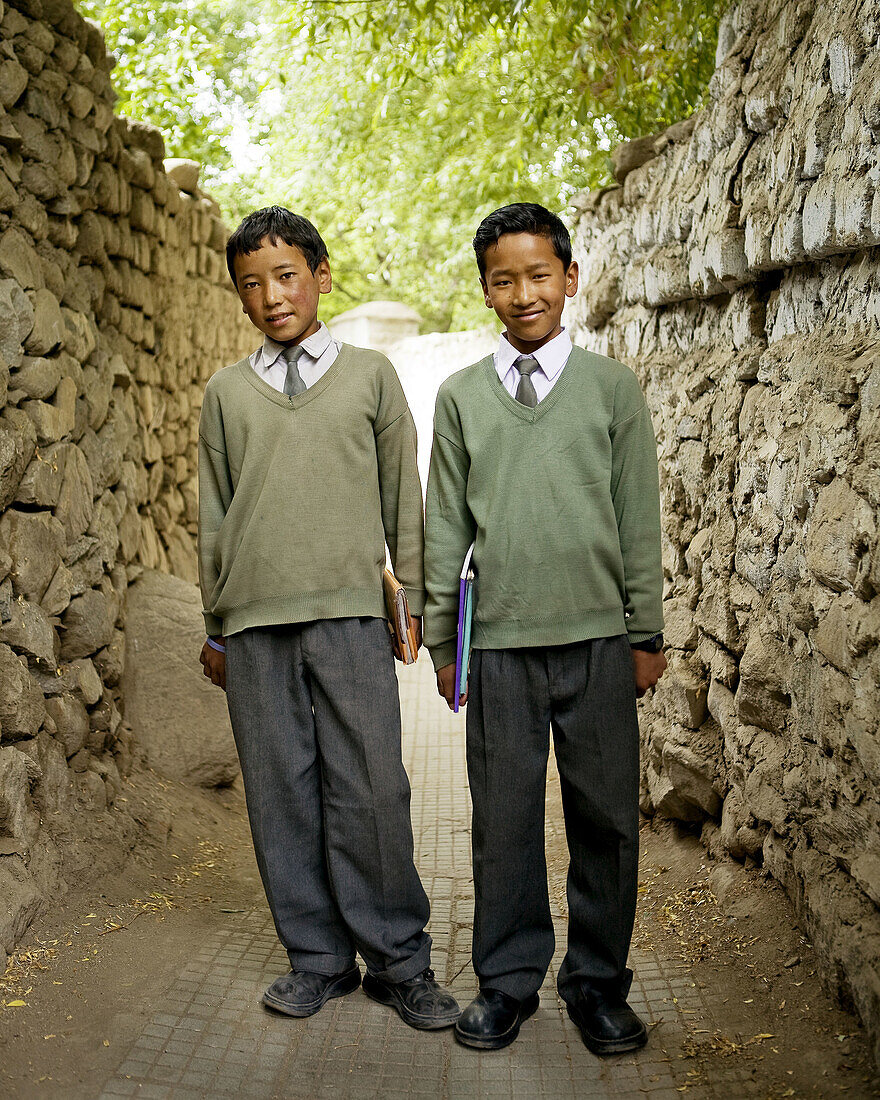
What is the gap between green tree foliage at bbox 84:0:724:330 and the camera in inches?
207

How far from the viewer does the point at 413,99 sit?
9.88 metres

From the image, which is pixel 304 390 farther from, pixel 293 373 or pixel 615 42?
pixel 615 42

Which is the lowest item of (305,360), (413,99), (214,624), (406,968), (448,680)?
(406,968)

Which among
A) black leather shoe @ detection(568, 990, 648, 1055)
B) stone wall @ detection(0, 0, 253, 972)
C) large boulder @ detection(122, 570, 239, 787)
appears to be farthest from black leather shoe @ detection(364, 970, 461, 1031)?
large boulder @ detection(122, 570, 239, 787)

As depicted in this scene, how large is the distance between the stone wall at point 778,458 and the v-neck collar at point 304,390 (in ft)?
3.65

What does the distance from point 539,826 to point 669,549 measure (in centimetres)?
152

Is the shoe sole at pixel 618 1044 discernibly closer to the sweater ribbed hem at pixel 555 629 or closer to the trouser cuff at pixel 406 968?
the trouser cuff at pixel 406 968

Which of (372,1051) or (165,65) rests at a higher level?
(165,65)

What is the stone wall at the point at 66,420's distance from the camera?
10.1ft

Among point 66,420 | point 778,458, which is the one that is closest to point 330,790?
point 778,458

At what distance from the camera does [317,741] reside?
2.52 metres

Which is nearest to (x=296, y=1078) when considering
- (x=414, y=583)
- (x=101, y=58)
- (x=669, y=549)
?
(x=414, y=583)

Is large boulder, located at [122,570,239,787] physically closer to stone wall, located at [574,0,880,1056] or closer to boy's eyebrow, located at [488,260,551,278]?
stone wall, located at [574,0,880,1056]

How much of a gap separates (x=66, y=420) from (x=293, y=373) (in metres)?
1.42
